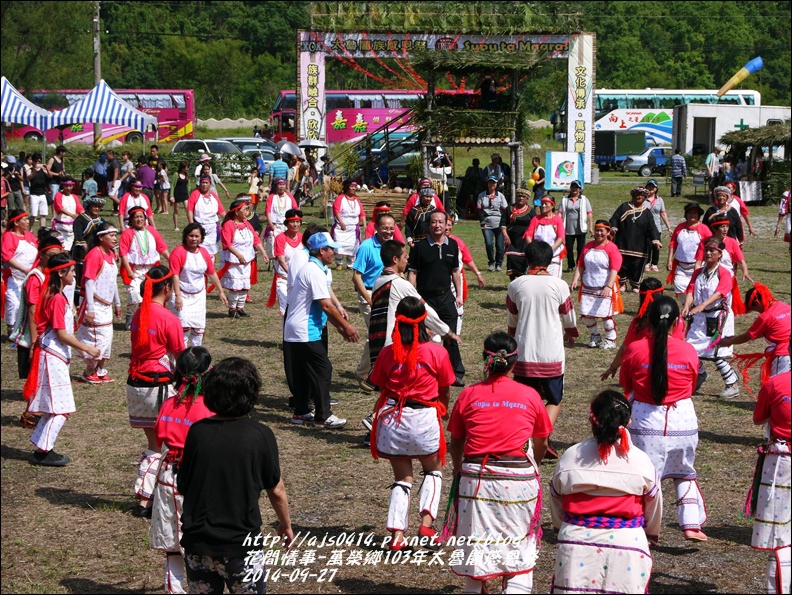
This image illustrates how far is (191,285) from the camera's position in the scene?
11383 millimetres

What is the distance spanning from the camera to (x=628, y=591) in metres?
4.93

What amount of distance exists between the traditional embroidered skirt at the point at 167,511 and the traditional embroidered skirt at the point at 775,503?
3.19 meters

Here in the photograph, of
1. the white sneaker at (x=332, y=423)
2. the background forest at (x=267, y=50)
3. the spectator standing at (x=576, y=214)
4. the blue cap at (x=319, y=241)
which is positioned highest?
the background forest at (x=267, y=50)

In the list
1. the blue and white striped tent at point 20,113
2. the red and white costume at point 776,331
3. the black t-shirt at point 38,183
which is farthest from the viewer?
the blue and white striped tent at point 20,113

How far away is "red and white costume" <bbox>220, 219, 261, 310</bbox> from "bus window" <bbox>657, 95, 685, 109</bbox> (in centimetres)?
4269

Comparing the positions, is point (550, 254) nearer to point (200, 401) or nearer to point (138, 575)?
point (200, 401)

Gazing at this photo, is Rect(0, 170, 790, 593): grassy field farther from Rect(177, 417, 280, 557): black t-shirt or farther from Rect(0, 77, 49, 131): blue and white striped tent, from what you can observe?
Rect(0, 77, 49, 131): blue and white striped tent

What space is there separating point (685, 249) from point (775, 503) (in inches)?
302

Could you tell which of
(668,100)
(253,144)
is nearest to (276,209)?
(253,144)

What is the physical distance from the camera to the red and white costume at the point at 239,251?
1415 centimetres

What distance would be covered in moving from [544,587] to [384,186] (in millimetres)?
20634

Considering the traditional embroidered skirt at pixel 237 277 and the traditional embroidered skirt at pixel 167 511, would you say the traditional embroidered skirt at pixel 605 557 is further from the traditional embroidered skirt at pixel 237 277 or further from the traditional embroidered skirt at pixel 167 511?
the traditional embroidered skirt at pixel 237 277

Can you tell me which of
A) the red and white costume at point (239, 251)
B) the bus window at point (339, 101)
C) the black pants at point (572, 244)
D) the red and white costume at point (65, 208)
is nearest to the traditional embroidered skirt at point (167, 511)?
the red and white costume at point (239, 251)

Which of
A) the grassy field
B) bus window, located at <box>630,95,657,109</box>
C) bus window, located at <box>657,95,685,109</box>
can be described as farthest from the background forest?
the grassy field
